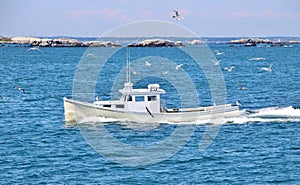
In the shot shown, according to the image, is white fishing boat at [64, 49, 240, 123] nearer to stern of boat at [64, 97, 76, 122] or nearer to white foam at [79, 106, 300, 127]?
stern of boat at [64, 97, 76, 122]

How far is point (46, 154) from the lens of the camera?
3775 centimetres

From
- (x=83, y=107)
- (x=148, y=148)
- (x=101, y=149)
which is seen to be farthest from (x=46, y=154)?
(x=83, y=107)

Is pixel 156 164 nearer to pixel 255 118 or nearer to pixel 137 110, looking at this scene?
pixel 137 110

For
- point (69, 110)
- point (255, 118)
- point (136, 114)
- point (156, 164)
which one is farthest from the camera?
point (255, 118)

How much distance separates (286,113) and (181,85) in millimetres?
35455

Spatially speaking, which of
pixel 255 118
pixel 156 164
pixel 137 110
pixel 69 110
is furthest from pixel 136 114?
pixel 156 164

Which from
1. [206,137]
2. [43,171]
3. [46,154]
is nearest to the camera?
[43,171]

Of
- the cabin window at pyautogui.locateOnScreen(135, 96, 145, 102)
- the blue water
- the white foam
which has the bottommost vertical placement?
the blue water

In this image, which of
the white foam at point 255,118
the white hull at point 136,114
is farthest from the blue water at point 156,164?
the white hull at point 136,114

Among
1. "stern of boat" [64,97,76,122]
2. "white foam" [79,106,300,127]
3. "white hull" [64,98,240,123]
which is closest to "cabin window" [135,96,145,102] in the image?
"white hull" [64,98,240,123]

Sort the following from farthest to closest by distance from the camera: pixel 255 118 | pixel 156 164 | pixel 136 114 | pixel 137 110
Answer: pixel 255 118
pixel 137 110
pixel 136 114
pixel 156 164

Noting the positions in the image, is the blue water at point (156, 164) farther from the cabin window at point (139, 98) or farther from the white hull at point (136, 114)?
the cabin window at point (139, 98)

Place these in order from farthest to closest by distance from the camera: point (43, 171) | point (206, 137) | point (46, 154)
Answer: point (206, 137)
point (46, 154)
point (43, 171)

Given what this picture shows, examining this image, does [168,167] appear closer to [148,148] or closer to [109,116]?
[148,148]
